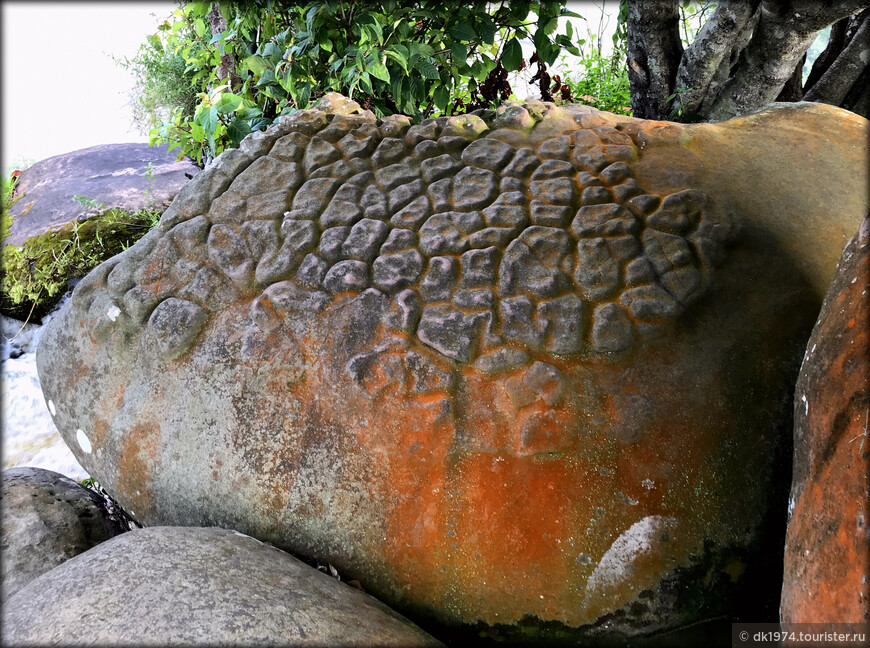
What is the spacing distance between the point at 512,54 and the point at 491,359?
1.30 metres

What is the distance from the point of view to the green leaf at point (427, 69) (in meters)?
2.13

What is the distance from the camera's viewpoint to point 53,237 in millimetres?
3439

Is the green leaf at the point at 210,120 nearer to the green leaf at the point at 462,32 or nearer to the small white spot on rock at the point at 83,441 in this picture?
the green leaf at the point at 462,32

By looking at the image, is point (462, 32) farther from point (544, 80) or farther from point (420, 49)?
point (544, 80)

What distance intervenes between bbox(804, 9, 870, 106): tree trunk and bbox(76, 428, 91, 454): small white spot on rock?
108 inches

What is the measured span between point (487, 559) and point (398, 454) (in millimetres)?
246

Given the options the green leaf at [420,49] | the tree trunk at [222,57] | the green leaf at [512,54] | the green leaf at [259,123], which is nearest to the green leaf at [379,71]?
the green leaf at [420,49]

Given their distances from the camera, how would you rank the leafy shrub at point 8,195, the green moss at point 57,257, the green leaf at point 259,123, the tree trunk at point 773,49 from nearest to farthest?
1. the tree trunk at point 773,49
2. the green leaf at point 259,123
3. the green moss at point 57,257
4. the leafy shrub at point 8,195

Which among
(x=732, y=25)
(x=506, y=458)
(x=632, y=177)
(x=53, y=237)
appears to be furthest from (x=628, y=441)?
(x=53, y=237)

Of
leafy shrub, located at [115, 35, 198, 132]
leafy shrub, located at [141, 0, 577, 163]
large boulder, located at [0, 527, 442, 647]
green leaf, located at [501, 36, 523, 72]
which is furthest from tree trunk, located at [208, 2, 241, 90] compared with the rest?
leafy shrub, located at [115, 35, 198, 132]

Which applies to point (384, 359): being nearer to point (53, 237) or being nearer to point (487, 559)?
point (487, 559)

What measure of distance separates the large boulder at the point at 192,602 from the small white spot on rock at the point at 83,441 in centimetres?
39

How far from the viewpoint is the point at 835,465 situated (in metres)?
0.92

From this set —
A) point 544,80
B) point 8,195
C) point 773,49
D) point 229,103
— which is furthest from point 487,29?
point 8,195
